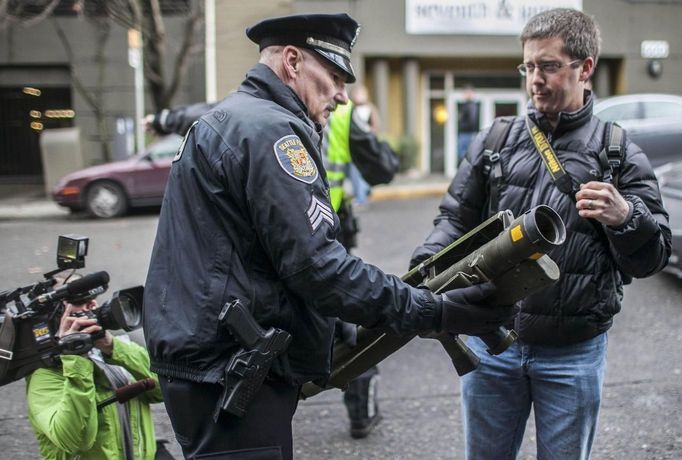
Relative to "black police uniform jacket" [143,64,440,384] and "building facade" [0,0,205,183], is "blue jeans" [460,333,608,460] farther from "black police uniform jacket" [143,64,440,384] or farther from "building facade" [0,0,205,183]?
"building facade" [0,0,205,183]

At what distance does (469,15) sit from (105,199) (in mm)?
10223

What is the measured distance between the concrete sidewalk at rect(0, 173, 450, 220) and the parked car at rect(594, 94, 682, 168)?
3693 millimetres

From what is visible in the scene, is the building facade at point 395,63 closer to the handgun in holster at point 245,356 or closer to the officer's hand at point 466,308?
the officer's hand at point 466,308

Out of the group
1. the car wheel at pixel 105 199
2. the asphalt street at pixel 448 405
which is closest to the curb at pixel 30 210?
the car wheel at pixel 105 199

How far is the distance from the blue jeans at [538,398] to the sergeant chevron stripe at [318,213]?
1.00 m

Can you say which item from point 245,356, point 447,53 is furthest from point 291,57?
point 447,53

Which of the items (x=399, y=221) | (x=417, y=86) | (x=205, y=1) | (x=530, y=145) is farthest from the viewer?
(x=417, y=86)

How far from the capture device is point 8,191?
19.0 m

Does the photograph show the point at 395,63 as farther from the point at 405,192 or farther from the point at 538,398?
the point at 538,398

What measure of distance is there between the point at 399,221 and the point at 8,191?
11.2 metres

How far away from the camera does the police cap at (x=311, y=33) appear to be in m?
2.28

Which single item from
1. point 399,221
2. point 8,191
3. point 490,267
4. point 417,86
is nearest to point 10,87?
point 8,191

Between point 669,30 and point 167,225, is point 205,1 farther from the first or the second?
point 167,225

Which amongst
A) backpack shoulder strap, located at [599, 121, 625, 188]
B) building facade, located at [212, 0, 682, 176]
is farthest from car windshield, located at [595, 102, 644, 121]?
backpack shoulder strap, located at [599, 121, 625, 188]
